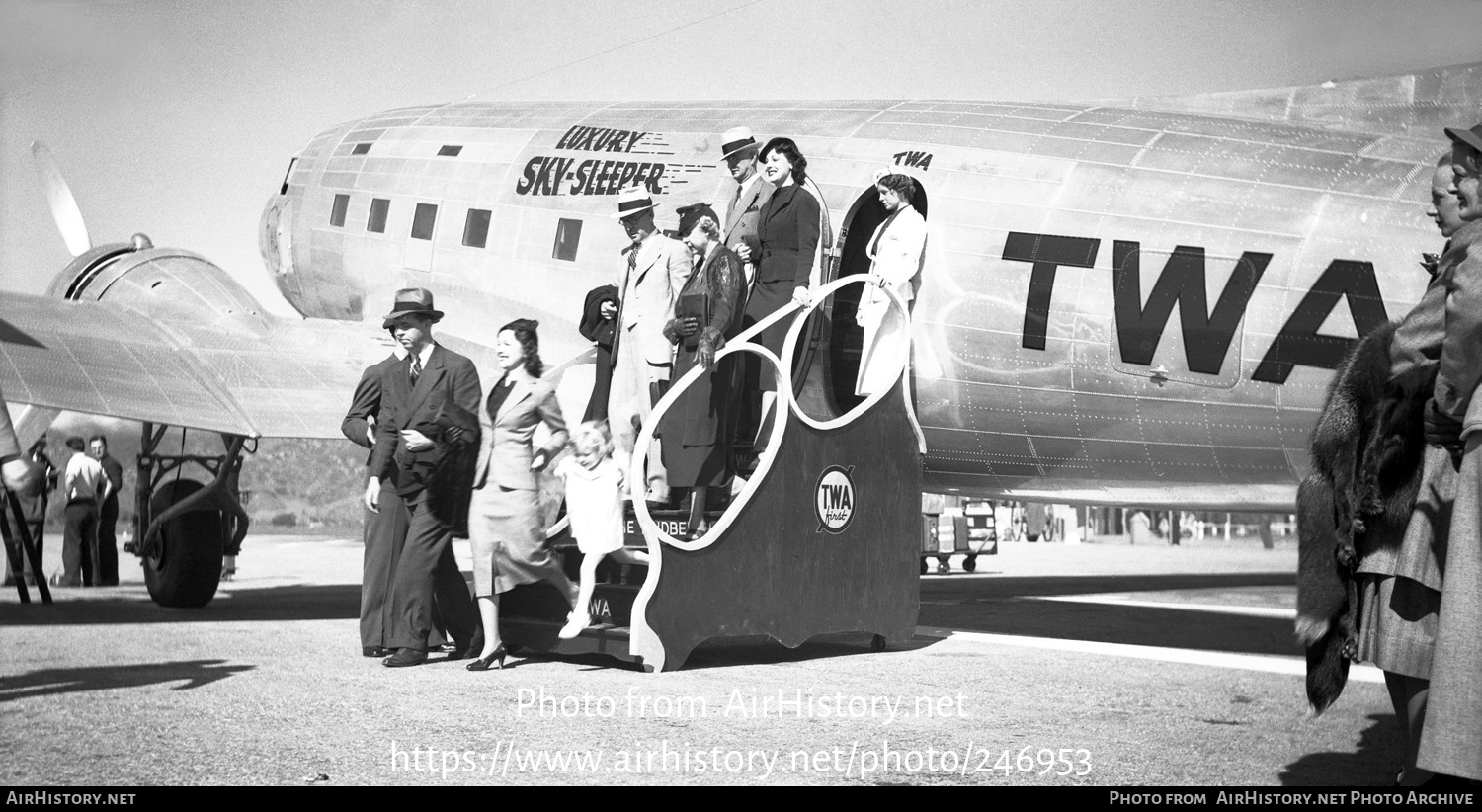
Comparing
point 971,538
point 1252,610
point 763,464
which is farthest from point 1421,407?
point 971,538

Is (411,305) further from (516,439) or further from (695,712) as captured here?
(695,712)

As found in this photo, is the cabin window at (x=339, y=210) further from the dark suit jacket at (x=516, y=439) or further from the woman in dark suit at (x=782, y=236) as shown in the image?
the dark suit jacket at (x=516, y=439)

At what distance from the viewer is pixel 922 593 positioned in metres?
15.4

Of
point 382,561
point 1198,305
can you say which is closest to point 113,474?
point 382,561

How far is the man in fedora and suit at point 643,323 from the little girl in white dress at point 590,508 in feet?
2.27

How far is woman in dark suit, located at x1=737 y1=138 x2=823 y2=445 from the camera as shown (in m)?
7.96

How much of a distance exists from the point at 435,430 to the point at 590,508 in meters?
0.93

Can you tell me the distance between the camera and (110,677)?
21.1ft

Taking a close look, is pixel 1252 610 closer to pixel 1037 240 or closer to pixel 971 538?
pixel 1037 240

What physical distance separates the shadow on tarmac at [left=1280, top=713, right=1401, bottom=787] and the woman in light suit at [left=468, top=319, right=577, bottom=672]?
392 centimetres

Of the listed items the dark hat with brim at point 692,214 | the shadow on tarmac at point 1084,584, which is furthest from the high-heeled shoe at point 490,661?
the shadow on tarmac at point 1084,584

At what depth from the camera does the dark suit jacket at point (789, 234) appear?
7.98 meters

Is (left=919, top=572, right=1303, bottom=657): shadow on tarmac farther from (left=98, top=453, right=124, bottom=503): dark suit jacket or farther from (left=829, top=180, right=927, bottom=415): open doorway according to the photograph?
(left=98, top=453, right=124, bottom=503): dark suit jacket

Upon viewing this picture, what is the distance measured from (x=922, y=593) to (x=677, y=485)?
8308mm
